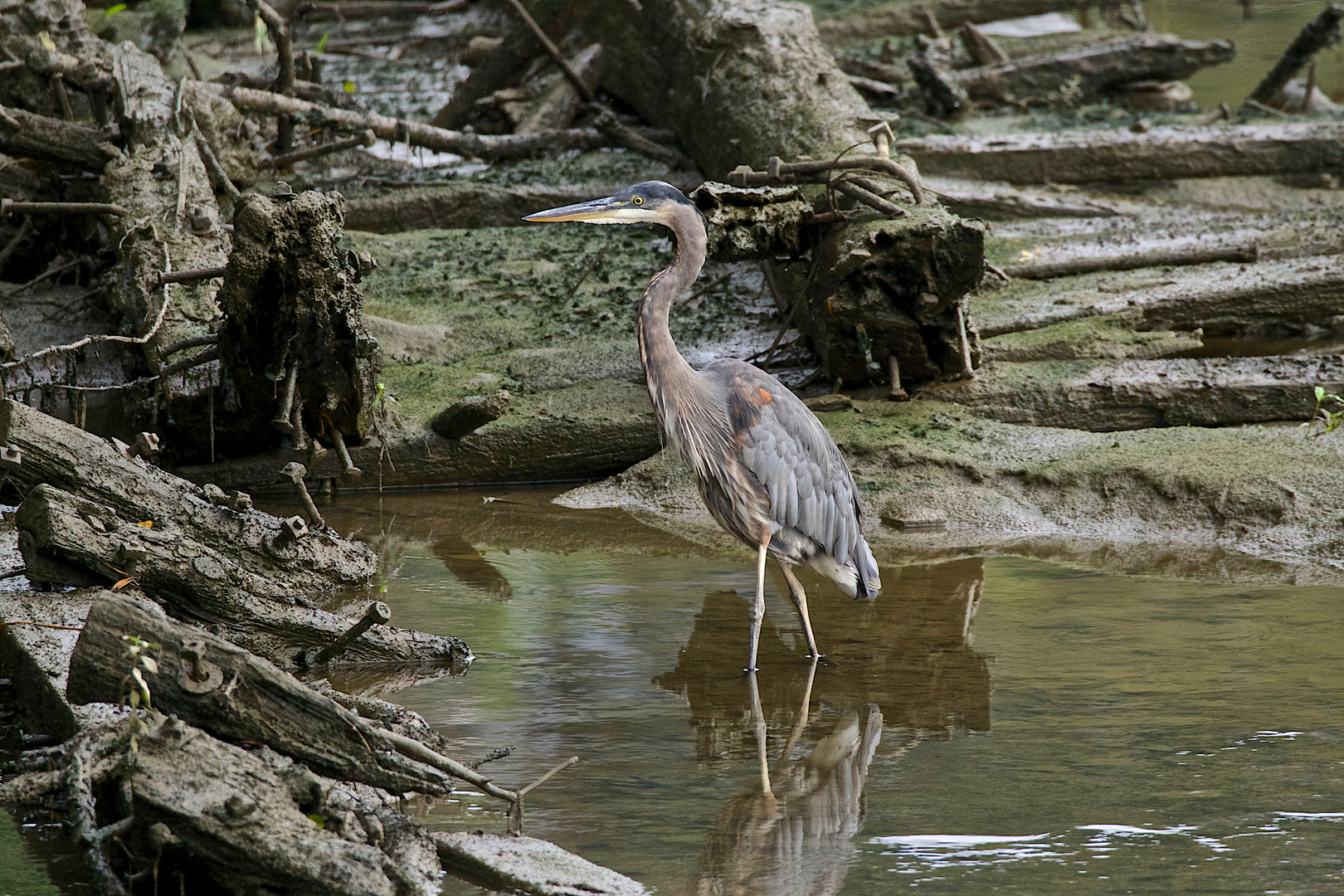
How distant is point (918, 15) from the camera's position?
1238cm

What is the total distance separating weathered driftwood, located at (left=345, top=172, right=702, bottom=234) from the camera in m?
8.70

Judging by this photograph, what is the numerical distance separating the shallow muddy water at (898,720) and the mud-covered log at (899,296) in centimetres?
140

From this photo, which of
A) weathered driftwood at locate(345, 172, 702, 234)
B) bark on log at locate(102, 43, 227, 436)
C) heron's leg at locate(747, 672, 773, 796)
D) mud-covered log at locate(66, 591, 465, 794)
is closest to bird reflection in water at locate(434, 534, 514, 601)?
heron's leg at locate(747, 672, 773, 796)

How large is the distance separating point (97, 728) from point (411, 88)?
9.36 metres

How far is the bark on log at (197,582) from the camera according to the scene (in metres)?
3.76

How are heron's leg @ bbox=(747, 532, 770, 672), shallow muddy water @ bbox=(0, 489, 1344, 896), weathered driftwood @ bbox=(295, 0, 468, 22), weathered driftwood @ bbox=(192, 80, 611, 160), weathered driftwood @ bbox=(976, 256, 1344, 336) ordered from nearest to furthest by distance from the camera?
shallow muddy water @ bbox=(0, 489, 1344, 896) < heron's leg @ bbox=(747, 532, 770, 672) < weathered driftwood @ bbox=(976, 256, 1344, 336) < weathered driftwood @ bbox=(192, 80, 611, 160) < weathered driftwood @ bbox=(295, 0, 468, 22)

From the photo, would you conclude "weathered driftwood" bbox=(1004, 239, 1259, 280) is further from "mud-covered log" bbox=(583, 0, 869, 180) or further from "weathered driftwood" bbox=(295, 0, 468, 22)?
"weathered driftwood" bbox=(295, 0, 468, 22)

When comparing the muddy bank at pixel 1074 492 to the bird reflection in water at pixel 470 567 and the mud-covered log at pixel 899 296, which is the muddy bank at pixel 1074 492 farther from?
the bird reflection in water at pixel 470 567

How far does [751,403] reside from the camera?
4465 mm

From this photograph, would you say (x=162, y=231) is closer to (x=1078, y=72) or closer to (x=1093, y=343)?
(x=1093, y=343)

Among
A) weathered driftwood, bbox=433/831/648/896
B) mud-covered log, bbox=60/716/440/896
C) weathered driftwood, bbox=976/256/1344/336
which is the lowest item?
weathered driftwood, bbox=433/831/648/896

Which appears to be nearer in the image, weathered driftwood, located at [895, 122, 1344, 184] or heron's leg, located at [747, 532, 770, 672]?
heron's leg, located at [747, 532, 770, 672]

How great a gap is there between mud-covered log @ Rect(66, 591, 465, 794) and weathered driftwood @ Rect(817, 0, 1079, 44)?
10868 mm

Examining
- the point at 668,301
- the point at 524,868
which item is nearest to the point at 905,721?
the point at 524,868
